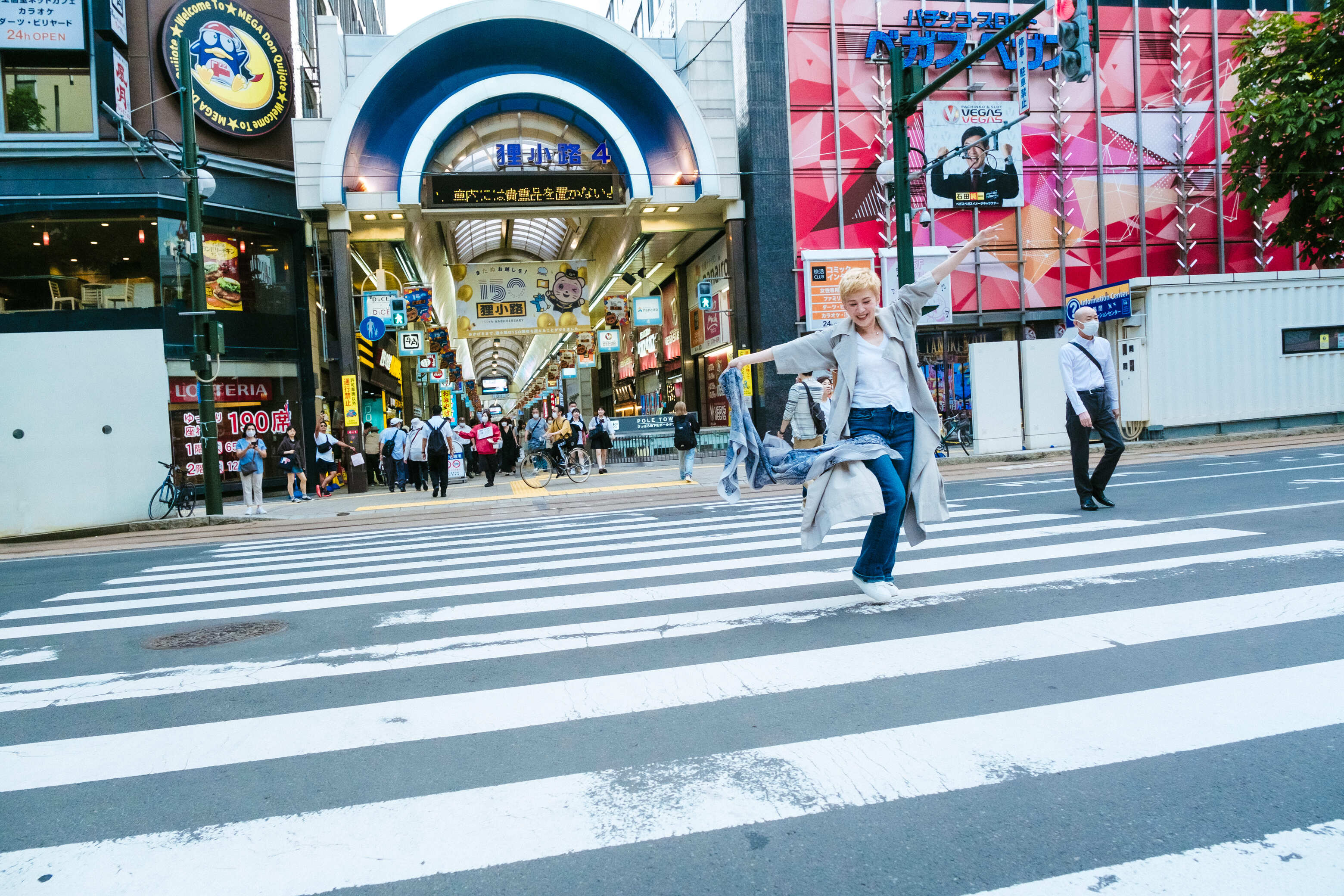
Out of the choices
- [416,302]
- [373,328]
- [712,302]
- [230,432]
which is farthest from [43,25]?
[712,302]

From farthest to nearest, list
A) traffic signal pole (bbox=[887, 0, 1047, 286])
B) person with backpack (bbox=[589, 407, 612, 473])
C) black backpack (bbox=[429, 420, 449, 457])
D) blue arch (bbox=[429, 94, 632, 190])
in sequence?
blue arch (bbox=[429, 94, 632, 190]) < person with backpack (bbox=[589, 407, 612, 473]) < black backpack (bbox=[429, 420, 449, 457]) < traffic signal pole (bbox=[887, 0, 1047, 286])

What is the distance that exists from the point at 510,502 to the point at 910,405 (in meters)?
11.5

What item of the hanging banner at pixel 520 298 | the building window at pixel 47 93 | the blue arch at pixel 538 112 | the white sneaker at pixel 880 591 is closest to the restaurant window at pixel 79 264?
the building window at pixel 47 93

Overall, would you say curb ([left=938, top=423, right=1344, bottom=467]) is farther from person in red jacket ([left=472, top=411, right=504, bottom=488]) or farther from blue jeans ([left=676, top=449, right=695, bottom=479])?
person in red jacket ([left=472, top=411, right=504, bottom=488])

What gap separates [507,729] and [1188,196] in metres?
28.3

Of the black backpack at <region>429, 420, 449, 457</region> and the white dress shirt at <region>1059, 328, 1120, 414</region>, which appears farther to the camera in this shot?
the black backpack at <region>429, 420, 449, 457</region>

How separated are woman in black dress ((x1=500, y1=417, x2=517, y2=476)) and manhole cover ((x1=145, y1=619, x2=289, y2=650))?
19.5 m

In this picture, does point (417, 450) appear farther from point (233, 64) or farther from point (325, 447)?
point (233, 64)

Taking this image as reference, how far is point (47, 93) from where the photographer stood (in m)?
20.1

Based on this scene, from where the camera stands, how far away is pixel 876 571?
17.6ft

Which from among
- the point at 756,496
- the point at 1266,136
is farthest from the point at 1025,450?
the point at 1266,136

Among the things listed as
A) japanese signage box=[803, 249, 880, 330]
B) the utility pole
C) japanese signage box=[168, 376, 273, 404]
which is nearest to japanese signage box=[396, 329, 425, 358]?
japanese signage box=[168, 376, 273, 404]

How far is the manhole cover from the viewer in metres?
5.48

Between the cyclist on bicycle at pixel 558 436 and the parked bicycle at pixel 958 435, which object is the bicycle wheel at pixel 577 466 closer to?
the cyclist on bicycle at pixel 558 436
